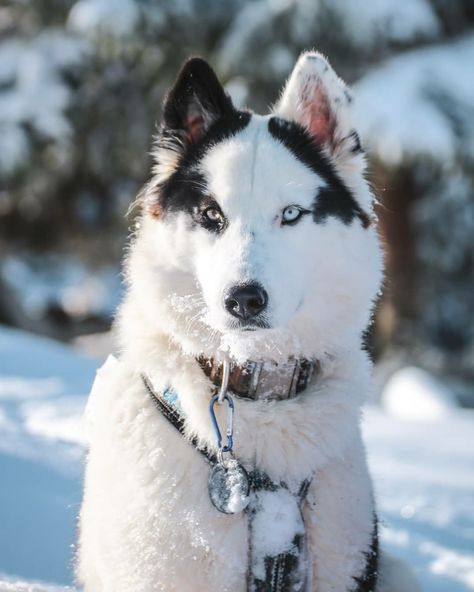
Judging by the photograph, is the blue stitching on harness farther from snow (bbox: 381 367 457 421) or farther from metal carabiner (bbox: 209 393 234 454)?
snow (bbox: 381 367 457 421)

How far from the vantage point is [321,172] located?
2406 millimetres

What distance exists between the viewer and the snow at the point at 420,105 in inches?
348

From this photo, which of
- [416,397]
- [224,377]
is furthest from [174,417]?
[416,397]

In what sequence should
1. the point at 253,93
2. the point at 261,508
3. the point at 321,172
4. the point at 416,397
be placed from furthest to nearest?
the point at 253,93
the point at 416,397
the point at 321,172
the point at 261,508

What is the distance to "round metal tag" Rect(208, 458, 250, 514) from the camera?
2043 millimetres

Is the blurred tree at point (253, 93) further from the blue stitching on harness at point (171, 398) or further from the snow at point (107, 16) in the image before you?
the blue stitching on harness at point (171, 398)

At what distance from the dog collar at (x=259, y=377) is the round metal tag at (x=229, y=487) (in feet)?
0.73

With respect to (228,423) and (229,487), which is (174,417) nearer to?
(228,423)

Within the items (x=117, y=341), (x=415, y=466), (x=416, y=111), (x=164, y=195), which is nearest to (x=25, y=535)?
(x=117, y=341)

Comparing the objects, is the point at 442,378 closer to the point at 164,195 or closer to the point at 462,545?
the point at 462,545

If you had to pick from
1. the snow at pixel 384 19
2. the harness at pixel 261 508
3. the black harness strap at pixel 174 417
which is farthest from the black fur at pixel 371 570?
the snow at pixel 384 19

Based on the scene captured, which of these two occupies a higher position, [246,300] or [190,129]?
[190,129]

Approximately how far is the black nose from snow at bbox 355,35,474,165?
23.2 feet

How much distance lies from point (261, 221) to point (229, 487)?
0.74 meters
